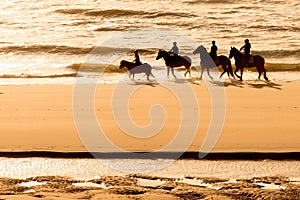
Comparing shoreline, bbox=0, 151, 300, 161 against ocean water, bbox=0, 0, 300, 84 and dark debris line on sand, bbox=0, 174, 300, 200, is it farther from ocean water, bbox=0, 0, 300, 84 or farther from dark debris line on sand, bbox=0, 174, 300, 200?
ocean water, bbox=0, 0, 300, 84

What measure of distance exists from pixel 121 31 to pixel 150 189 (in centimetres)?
3044

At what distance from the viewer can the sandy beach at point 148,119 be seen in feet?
37.3

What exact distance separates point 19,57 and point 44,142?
20.2 meters

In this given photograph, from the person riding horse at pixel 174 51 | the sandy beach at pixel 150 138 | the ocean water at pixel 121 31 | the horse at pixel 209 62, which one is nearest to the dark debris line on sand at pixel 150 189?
the sandy beach at pixel 150 138

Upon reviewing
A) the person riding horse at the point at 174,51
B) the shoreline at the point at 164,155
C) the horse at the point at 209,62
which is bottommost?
the shoreline at the point at 164,155

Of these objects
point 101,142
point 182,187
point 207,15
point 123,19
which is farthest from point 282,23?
point 182,187

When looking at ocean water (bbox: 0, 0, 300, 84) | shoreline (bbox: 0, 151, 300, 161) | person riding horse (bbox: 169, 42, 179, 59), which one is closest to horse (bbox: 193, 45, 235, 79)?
person riding horse (bbox: 169, 42, 179, 59)

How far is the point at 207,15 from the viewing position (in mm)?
42469

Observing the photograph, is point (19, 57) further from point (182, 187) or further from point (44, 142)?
point (182, 187)

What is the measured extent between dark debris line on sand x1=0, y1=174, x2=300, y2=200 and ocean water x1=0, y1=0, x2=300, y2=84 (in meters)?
13.9

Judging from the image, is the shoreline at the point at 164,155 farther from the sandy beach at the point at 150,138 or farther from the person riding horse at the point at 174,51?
the person riding horse at the point at 174,51

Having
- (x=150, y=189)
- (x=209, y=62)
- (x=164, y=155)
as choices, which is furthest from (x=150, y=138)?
(x=209, y=62)

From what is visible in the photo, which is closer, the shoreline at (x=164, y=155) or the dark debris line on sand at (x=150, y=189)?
the dark debris line on sand at (x=150, y=189)

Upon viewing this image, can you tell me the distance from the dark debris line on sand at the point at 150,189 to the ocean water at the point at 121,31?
13924mm
